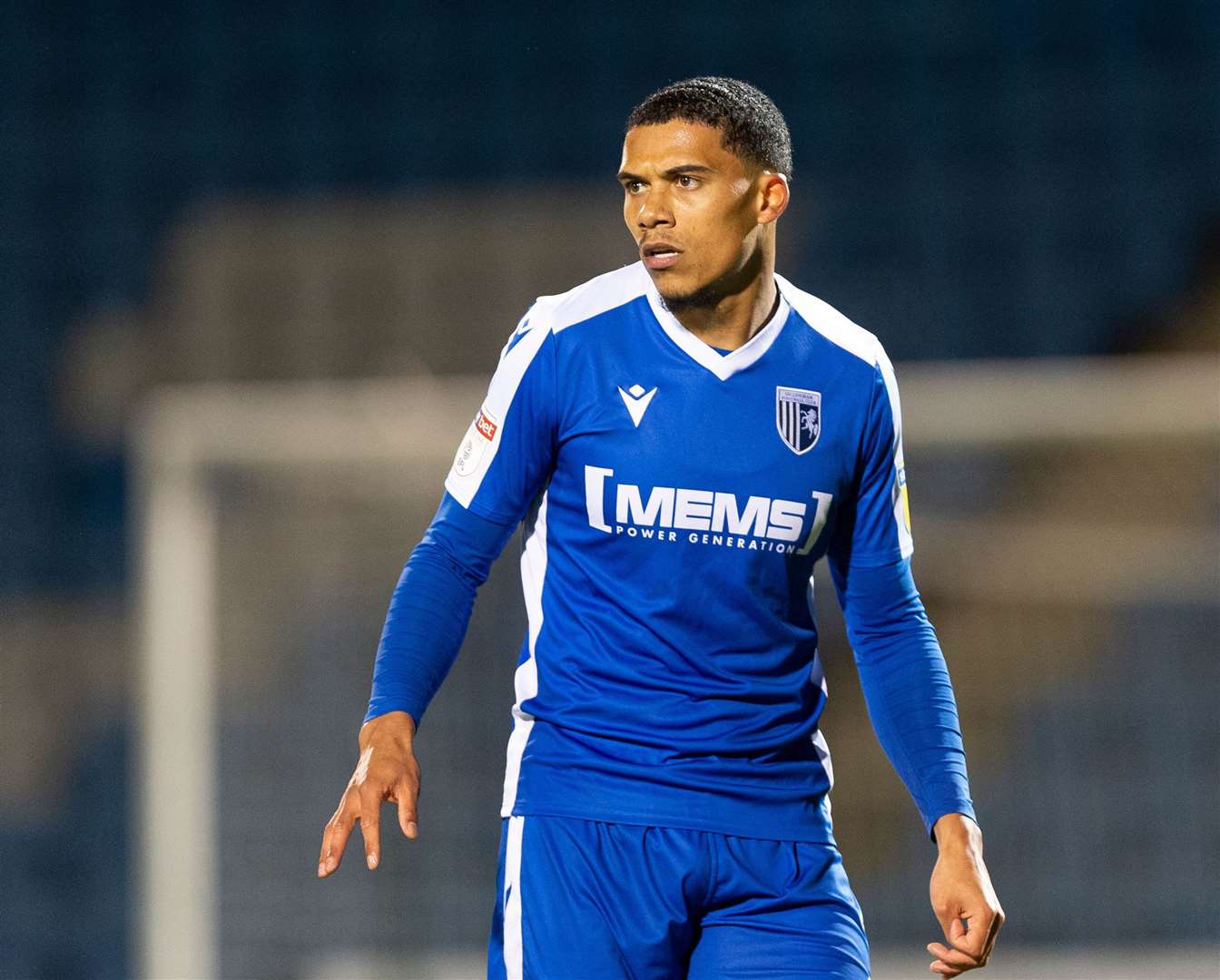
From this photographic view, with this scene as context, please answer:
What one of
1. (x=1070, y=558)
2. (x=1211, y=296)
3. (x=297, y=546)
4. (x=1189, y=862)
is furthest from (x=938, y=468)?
(x=1211, y=296)

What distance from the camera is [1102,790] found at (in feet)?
16.0

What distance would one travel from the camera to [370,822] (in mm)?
1895

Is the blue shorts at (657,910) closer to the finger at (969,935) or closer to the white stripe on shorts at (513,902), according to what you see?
the white stripe on shorts at (513,902)

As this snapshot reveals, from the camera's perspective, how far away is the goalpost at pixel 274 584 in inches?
186

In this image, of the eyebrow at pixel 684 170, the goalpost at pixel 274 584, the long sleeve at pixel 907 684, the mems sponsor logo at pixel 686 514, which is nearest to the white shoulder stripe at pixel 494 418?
the mems sponsor logo at pixel 686 514

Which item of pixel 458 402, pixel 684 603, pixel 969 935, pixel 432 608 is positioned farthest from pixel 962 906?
pixel 458 402

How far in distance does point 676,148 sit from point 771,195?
16cm

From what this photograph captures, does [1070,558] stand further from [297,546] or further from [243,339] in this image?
[243,339]

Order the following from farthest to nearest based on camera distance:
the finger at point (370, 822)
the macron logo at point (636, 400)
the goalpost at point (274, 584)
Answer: the goalpost at point (274, 584) < the macron logo at point (636, 400) < the finger at point (370, 822)

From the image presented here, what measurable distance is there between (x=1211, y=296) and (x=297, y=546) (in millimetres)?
3768

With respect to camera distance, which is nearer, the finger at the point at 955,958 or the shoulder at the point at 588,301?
the finger at the point at 955,958

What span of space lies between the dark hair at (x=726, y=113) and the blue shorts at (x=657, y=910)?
0.83 metres

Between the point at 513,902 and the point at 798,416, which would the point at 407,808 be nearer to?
the point at 513,902

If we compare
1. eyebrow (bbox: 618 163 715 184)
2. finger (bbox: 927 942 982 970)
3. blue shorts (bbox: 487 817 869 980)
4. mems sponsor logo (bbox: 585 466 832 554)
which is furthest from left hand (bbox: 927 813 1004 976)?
eyebrow (bbox: 618 163 715 184)
